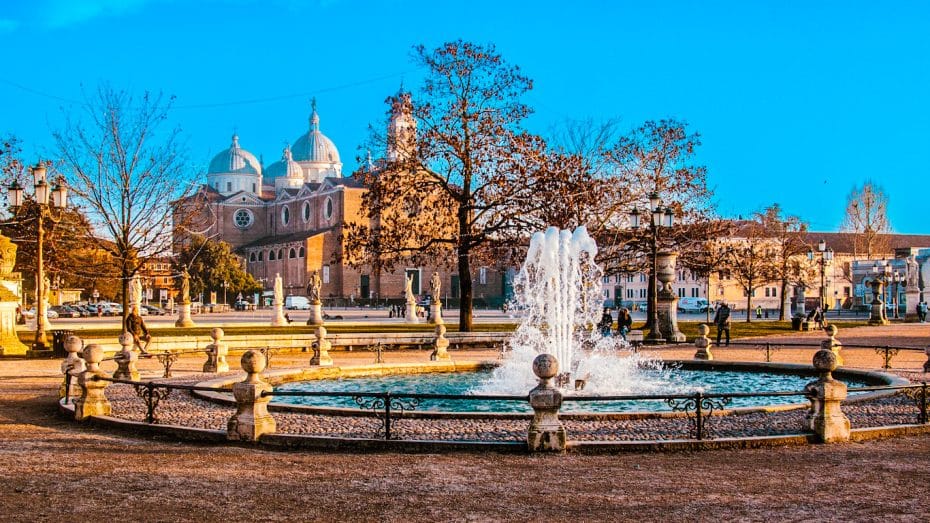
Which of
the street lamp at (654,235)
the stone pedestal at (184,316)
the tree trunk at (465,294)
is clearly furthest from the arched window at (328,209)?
the street lamp at (654,235)

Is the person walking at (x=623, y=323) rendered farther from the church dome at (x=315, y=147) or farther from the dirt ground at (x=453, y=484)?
the church dome at (x=315, y=147)

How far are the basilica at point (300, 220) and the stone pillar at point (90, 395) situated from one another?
73.0 meters

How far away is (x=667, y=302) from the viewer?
97.6 ft

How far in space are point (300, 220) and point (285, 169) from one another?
17.2 metres

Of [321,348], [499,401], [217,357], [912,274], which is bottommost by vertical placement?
[499,401]

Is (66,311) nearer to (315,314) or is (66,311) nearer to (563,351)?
(315,314)

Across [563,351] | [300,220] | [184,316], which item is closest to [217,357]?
[563,351]

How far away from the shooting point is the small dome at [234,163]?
389ft

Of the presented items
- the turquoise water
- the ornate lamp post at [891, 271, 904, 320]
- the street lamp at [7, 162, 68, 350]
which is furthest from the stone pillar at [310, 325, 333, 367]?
the ornate lamp post at [891, 271, 904, 320]

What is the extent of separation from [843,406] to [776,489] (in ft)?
18.7

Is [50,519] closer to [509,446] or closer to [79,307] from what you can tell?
[509,446]

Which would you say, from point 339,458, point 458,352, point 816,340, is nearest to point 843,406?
point 339,458

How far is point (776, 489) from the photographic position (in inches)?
322

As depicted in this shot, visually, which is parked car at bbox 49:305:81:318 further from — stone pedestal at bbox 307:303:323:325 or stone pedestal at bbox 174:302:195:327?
stone pedestal at bbox 307:303:323:325
